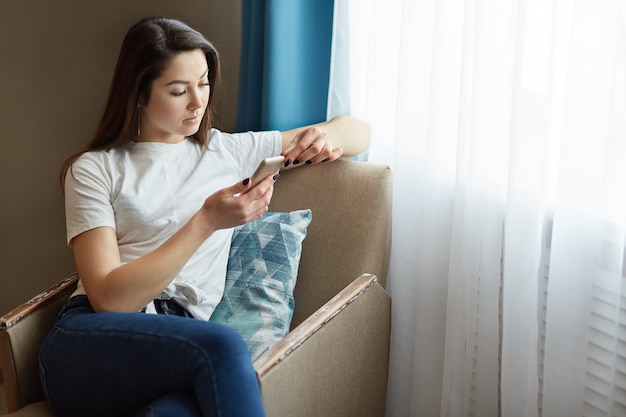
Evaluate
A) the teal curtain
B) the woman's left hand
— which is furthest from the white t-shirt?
the teal curtain

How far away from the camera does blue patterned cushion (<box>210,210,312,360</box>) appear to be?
63.9 inches

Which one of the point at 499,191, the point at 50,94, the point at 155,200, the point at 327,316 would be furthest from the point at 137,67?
the point at 50,94

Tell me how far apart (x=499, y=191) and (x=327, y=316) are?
459mm

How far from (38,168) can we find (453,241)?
1419mm

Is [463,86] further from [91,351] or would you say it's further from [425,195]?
[91,351]

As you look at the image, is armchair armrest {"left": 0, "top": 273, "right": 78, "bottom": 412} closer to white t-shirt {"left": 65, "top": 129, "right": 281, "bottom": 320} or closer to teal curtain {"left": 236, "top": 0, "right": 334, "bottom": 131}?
white t-shirt {"left": 65, "top": 129, "right": 281, "bottom": 320}

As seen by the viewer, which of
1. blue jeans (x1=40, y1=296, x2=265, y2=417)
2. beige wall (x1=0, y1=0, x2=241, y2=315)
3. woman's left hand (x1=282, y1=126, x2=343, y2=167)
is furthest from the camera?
beige wall (x1=0, y1=0, x2=241, y2=315)

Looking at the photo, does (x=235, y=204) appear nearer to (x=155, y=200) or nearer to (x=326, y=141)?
(x=155, y=200)

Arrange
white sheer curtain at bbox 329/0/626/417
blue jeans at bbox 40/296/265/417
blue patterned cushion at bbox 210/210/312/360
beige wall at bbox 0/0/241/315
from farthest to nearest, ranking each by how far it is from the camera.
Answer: beige wall at bbox 0/0/241/315
blue patterned cushion at bbox 210/210/312/360
white sheer curtain at bbox 329/0/626/417
blue jeans at bbox 40/296/265/417

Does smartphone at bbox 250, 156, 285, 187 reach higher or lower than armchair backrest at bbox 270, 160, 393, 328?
higher

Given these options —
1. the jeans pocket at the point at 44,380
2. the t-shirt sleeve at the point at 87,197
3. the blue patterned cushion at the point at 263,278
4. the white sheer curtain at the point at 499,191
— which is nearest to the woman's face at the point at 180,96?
the t-shirt sleeve at the point at 87,197

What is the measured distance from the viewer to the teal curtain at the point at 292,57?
6.11 feet

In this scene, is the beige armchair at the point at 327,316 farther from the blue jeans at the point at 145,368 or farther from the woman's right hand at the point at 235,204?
the woman's right hand at the point at 235,204

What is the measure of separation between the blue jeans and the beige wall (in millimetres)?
947
